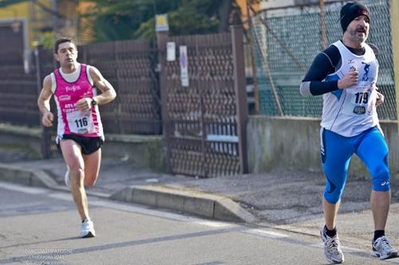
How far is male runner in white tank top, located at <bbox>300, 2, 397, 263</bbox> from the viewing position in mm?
7820

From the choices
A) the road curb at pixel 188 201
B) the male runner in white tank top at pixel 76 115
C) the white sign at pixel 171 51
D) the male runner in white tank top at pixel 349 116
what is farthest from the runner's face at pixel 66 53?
the white sign at pixel 171 51

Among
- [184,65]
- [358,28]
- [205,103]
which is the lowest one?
[205,103]

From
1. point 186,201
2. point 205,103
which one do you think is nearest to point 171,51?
point 205,103

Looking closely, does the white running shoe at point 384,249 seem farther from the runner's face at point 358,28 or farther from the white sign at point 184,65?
the white sign at point 184,65

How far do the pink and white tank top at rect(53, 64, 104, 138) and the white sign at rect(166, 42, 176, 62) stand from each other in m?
4.56

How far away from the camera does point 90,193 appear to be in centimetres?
1404

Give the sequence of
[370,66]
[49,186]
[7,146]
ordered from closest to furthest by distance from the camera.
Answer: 1. [370,66]
2. [49,186]
3. [7,146]

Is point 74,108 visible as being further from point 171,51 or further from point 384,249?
point 171,51

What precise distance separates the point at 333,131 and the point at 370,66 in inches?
22.0

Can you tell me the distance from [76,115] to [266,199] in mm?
2268

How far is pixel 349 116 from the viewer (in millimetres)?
7953

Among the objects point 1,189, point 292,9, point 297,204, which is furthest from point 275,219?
point 1,189

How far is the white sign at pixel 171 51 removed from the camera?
15.0 m

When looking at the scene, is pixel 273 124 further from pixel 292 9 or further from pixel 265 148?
pixel 292 9
